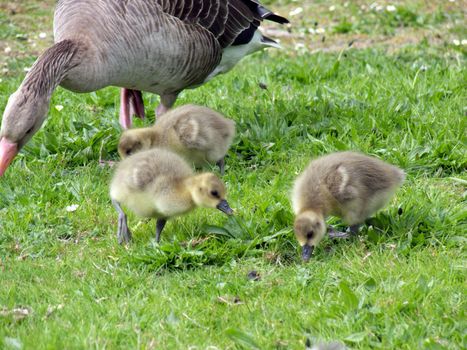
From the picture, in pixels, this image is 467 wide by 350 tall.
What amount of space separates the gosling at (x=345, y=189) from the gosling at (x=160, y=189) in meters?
0.55

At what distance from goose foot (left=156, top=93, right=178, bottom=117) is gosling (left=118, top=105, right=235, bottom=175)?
1.07 m

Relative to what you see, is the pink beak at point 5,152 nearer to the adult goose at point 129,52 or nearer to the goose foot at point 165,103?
the adult goose at point 129,52

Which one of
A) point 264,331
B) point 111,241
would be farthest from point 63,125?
point 264,331

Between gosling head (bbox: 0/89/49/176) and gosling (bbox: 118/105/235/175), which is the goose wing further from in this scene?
gosling head (bbox: 0/89/49/176)

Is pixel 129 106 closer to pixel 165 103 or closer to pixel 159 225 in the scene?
pixel 165 103

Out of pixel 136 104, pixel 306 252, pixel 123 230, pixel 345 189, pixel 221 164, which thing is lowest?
pixel 136 104

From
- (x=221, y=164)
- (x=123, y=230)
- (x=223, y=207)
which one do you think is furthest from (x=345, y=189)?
(x=221, y=164)

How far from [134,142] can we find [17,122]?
0.91 metres

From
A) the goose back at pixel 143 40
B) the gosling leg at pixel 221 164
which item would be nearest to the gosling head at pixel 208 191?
the gosling leg at pixel 221 164

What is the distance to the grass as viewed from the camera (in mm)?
4707

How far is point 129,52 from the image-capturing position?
742 centimetres

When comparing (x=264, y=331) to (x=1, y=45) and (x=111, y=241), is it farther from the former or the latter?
(x=1, y=45)

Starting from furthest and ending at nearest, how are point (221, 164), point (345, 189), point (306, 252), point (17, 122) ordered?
point (221, 164), point (17, 122), point (345, 189), point (306, 252)

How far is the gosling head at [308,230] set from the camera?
17.8 feet
